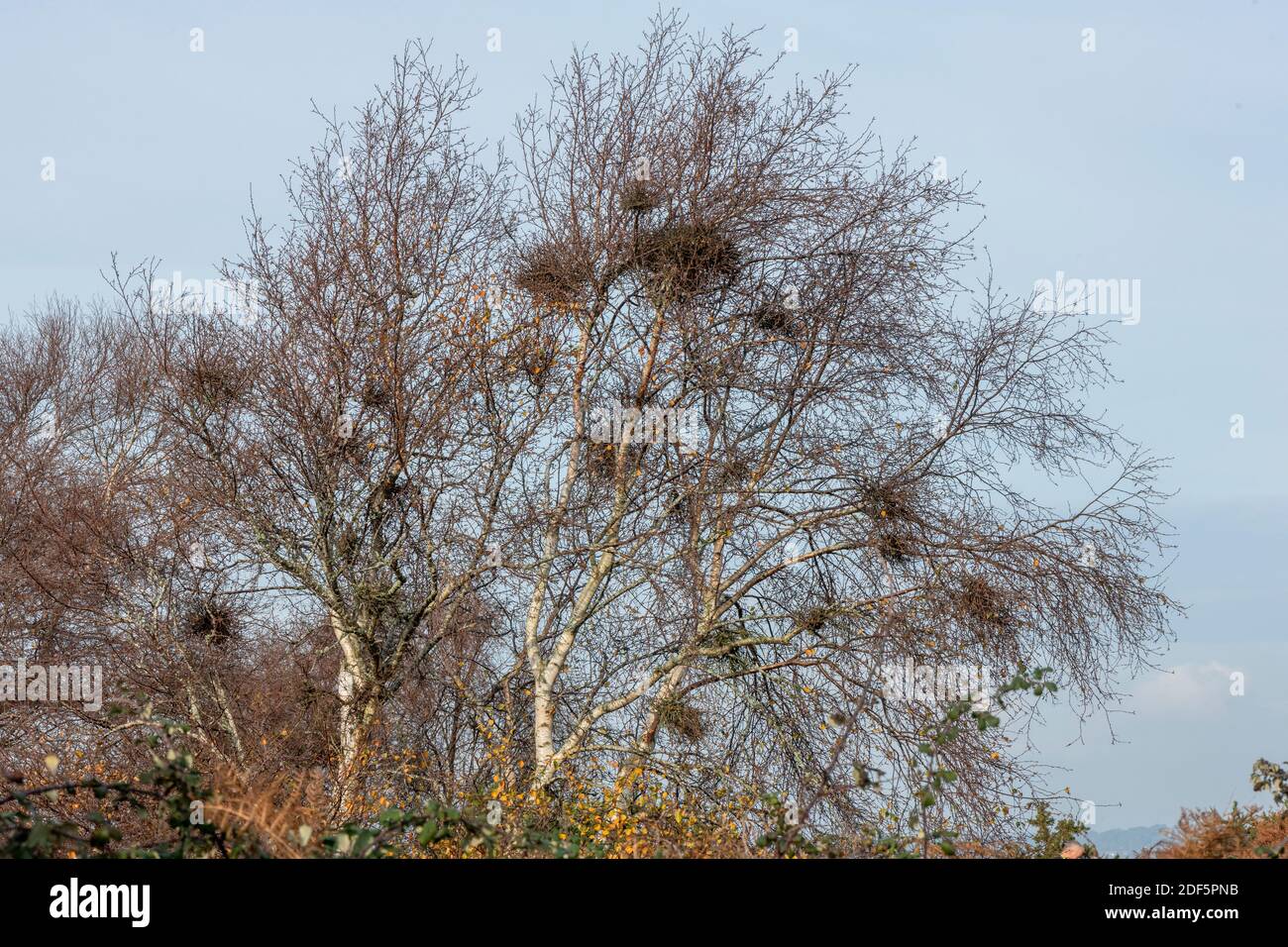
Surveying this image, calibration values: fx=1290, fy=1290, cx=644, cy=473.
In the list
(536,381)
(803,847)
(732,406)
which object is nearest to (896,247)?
(732,406)

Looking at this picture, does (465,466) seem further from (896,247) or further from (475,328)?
(896,247)

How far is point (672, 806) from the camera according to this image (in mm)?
10883

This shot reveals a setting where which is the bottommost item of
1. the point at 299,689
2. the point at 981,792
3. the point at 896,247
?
the point at 981,792

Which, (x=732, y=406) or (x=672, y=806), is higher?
(x=732, y=406)

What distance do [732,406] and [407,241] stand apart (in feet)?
12.5
